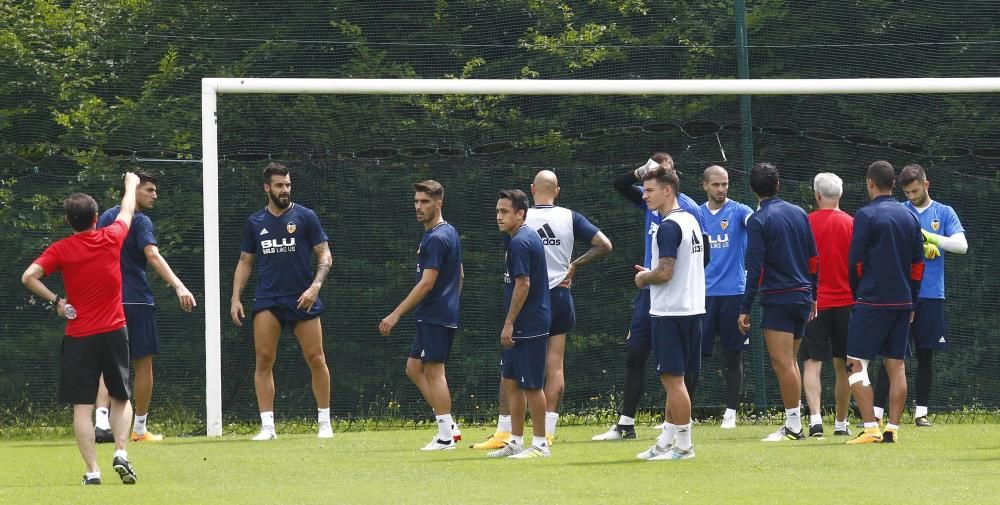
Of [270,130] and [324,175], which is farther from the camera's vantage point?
[270,130]

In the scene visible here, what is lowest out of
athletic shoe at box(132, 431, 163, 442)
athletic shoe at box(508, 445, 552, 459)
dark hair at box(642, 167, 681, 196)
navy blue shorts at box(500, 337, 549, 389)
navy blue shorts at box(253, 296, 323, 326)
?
athletic shoe at box(132, 431, 163, 442)

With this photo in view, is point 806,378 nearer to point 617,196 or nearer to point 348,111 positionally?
point 617,196

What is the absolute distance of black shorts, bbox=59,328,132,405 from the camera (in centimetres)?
889

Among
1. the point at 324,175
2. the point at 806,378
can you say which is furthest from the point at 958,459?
the point at 324,175

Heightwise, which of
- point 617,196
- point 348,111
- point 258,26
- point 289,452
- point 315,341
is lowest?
point 289,452

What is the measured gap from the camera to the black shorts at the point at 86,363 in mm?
8891

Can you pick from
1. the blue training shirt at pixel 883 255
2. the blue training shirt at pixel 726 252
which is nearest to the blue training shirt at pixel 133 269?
the blue training shirt at pixel 726 252

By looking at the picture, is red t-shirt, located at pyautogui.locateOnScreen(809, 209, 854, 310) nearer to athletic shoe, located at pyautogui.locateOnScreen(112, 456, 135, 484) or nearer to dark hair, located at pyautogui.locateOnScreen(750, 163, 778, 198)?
dark hair, located at pyautogui.locateOnScreen(750, 163, 778, 198)

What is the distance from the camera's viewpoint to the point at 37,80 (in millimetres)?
19359

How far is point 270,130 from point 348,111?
998 millimetres

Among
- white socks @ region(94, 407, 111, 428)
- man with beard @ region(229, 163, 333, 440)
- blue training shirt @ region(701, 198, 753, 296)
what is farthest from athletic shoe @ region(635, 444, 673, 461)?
white socks @ region(94, 407, 111, 428)

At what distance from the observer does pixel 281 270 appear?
11.8m

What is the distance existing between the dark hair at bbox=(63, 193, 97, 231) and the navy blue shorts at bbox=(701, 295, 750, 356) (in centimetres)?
521

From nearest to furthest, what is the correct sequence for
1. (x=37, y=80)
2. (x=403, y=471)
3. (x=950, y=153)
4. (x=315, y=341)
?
(x=403, y=471) → (x=315, y=341) → (x=950, y=153) → (x=37, y=80)
